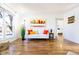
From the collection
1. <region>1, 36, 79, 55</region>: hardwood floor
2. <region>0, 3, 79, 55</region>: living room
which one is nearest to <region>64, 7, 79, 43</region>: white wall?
<region>0, 3, 79, 55</region>: living room

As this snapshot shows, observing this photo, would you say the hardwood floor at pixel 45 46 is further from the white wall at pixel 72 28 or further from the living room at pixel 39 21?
the white wall at pixel 72 28

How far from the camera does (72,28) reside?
2.88 m

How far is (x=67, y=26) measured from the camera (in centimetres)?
290

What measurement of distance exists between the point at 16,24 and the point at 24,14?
34cm

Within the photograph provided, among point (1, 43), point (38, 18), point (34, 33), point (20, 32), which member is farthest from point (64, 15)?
point (1, 43)

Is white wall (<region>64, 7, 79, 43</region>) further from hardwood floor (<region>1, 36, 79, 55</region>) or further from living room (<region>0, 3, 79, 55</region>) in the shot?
hardwood floor (<region>1, 36, 79, 55</region>)

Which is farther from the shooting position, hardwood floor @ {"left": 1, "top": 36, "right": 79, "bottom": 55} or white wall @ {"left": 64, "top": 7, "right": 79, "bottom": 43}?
white wall @ {"left": 64, "top": 7, "right": 79, "bottom": 43}

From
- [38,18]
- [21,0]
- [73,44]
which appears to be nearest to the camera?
[21,0]

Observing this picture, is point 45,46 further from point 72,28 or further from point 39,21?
point 72,28

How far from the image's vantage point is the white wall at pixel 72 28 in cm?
267

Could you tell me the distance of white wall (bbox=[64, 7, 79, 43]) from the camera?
2672 mm

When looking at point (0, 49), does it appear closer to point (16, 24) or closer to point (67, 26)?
point (16, 24)

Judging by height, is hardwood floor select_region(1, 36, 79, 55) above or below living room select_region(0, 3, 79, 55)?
below

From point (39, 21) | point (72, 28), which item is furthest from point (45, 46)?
point (72, 28)
